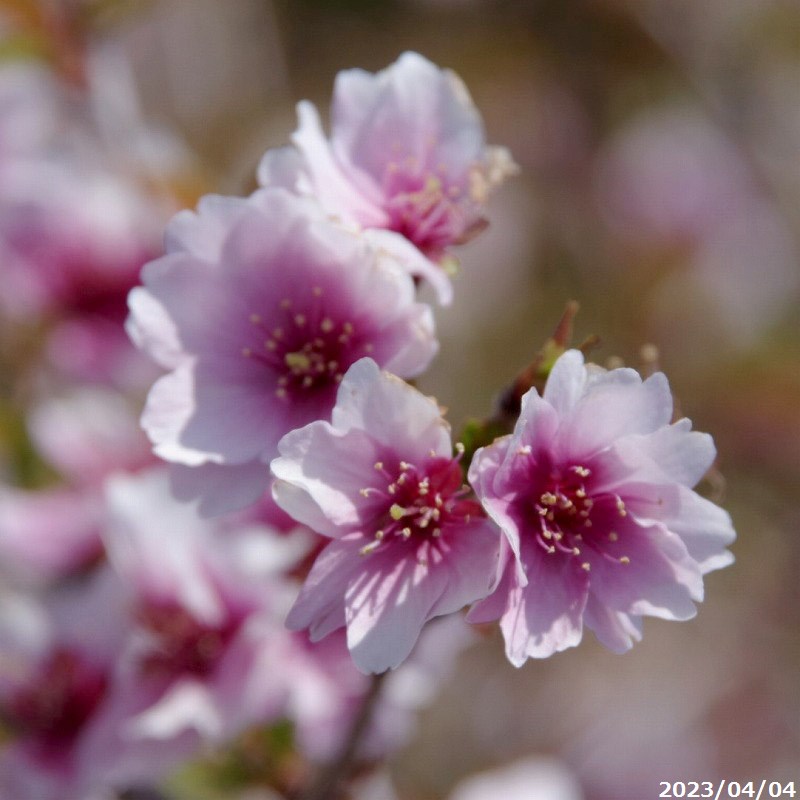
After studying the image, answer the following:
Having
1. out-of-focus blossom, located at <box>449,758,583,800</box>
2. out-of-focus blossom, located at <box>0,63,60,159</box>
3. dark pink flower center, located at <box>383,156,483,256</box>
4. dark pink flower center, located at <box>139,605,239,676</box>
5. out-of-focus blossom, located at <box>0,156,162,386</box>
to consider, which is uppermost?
dark pink flower center, located at <box>383,156,483,256</box>

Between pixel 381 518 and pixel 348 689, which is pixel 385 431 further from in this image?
pixel 348 689

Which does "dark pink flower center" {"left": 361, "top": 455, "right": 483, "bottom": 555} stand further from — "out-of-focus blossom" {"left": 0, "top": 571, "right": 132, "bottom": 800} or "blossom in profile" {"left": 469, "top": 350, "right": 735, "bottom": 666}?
"out-of-focus blossom" {"left": 0, "top": 571, "right": 132, "bottom": 800}

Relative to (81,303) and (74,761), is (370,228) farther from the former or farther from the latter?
(81,303)

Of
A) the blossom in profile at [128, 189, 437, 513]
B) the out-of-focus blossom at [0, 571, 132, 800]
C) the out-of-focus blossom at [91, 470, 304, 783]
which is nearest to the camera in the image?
the blossom in profile at [128, 189, 437, 513]

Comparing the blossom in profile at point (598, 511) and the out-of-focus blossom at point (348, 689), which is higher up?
the blossom in profile at point (598, 511)

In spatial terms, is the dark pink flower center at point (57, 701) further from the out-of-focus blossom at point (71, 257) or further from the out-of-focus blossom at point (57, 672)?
the out-of-focus blossom at point (71, 257)

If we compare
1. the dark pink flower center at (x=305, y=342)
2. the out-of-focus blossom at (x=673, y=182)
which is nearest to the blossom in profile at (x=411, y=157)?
the dark pink flower center at (x=305, y=342)

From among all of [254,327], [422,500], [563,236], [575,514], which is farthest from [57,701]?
[563,236]

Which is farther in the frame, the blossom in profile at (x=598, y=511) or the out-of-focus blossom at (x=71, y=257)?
the out-of-focus blossom at (x=71, y=257)

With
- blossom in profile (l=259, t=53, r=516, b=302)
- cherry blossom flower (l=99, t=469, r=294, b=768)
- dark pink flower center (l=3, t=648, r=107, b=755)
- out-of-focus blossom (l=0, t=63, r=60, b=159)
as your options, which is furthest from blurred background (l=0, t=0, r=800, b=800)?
blossom in profile (l=259, t=53, r=516, b=302)
